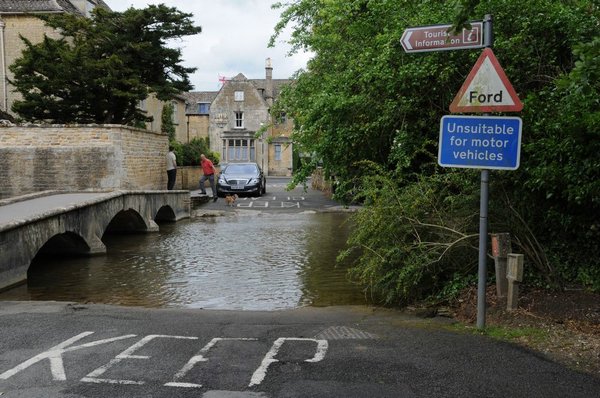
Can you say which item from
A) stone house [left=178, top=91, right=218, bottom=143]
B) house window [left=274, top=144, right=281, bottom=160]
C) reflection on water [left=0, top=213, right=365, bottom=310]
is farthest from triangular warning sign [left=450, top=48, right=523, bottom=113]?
stone house [left=178, top=91, right=218, bottom=143]

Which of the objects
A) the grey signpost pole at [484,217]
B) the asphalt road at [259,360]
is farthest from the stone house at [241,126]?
the grey signpost pole at [484,217]

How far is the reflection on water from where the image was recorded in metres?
8.53

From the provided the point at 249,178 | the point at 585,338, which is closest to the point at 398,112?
the point at 585,338

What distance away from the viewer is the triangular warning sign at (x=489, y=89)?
17.9 ft

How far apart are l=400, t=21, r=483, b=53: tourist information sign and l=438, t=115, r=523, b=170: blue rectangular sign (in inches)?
33.2

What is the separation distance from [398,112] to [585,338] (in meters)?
4.25

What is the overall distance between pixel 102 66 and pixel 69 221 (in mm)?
9829

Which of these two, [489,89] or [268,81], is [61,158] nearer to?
[489,89]

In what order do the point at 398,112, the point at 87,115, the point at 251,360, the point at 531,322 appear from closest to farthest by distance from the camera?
the point at 251,360 < the point at 531,322 < the point at 398,112 < the point at 87,115

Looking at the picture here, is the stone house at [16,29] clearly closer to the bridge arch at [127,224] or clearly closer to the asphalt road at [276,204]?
the asphalt road at [276,204]

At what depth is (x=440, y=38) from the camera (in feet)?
19.8

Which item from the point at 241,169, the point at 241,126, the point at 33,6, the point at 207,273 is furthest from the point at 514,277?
the point at 241,126

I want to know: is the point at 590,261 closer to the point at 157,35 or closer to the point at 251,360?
the point at 251,360

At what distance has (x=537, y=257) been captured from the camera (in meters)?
7.00
